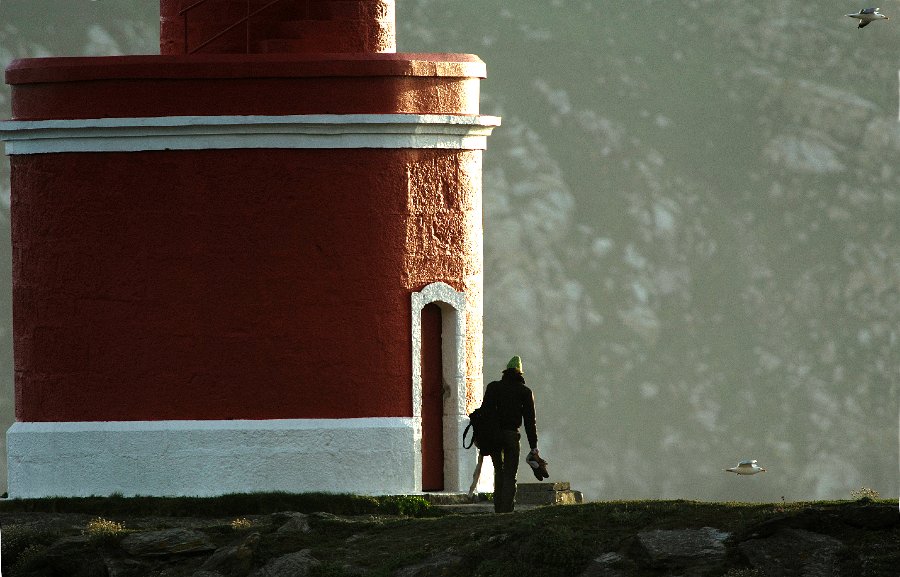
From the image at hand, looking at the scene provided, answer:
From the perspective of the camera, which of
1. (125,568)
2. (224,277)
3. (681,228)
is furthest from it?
(681,228)

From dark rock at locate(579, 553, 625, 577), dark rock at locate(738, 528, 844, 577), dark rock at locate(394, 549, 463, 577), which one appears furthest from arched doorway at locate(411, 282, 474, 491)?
dark rock at locate(738, 528, 844, 577)

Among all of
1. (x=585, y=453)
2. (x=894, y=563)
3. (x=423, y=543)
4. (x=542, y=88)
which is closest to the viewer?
(x=894, y=563)

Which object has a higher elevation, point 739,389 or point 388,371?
point 739,389

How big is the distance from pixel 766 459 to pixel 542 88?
50.7 feet

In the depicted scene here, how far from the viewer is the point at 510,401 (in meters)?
17.6

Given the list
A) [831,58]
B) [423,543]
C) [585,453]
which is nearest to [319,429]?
[423,543]

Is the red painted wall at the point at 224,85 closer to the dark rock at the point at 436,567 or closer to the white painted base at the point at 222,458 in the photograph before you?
the white painted base at the point at 222,458

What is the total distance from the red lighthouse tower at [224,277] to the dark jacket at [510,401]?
3.23 ft

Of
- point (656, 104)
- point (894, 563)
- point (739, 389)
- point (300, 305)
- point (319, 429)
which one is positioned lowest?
point (894, 563)

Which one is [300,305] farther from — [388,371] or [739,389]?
[739,389]

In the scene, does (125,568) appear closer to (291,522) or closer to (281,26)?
(291,522)

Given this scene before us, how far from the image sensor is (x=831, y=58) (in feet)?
225

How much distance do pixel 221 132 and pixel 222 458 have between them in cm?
302

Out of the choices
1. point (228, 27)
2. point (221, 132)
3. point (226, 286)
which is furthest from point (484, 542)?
point (228, 27)
